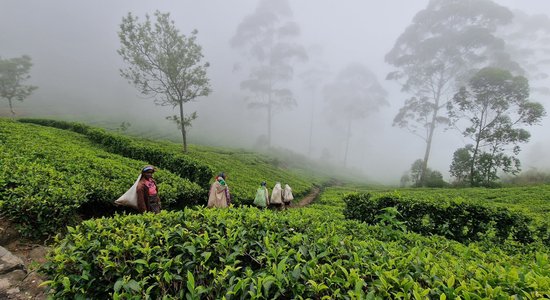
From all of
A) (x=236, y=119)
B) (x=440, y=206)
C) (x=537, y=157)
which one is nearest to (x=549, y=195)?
(x=440, y=206)

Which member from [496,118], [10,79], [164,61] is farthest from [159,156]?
[10,79]

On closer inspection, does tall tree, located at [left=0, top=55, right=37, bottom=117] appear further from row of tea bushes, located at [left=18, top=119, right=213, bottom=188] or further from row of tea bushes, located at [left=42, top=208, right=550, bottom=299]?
row of tea bushes, located at [left=42, top=208, right=550, bottom=299]

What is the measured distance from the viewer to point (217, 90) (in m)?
113

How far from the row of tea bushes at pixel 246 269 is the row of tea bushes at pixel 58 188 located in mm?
3330

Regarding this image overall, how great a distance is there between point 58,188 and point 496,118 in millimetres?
33088

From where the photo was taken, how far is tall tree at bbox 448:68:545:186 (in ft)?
78.8

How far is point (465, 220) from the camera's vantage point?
6.95m

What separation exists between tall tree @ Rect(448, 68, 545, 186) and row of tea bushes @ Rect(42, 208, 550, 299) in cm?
2734

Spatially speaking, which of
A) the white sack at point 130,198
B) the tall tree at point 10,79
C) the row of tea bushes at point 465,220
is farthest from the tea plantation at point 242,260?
the tall tree at point 10,79

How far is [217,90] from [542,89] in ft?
328

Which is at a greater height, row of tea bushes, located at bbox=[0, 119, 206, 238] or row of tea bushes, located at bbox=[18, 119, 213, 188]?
row of tea bushes, located at bbox=[18, 119, 213, 188]

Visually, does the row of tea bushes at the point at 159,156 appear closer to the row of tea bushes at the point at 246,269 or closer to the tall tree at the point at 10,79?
the row of tea bushes at the point at 246,269

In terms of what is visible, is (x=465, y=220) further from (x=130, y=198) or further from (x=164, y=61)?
(x=164, y=61)

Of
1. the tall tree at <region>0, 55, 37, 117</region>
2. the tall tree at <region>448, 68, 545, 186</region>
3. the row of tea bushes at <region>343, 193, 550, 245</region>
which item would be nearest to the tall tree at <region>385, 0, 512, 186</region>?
the tall tree at <region>448, 68, 545, 186</region>
